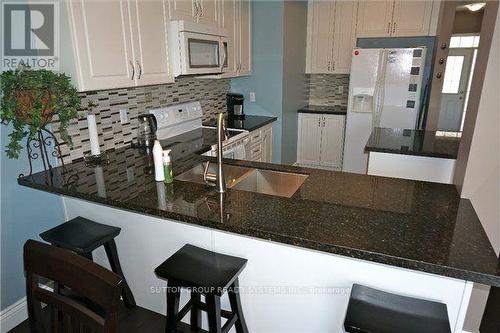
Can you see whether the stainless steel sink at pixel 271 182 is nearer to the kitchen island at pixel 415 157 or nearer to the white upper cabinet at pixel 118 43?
the kitchen island at pixel 415 157

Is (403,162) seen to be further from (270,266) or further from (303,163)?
(303,163)

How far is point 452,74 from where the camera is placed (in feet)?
12.1

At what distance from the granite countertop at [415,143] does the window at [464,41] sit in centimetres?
141

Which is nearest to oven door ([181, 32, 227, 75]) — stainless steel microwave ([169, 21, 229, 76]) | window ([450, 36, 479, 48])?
stainless steel microwave ([169, 21, 229, 76])

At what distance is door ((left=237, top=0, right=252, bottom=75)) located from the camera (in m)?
3.38

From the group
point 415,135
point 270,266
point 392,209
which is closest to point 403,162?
point 415,135

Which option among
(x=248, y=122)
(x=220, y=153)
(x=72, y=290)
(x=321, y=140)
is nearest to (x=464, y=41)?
(x=321, y=140)

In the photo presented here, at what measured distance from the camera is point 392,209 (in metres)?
1.38

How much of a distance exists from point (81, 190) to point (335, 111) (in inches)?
137

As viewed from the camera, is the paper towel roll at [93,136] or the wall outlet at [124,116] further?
the wall outlet at [124,116]

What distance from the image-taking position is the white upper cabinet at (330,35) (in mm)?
4137

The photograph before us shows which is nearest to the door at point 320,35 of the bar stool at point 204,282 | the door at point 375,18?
the door at point 375,18

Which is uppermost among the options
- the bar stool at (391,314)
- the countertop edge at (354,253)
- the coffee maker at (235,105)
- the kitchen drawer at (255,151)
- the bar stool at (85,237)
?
the coffee maker at (235,105)

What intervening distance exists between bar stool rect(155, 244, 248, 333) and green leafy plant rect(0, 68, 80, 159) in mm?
996
